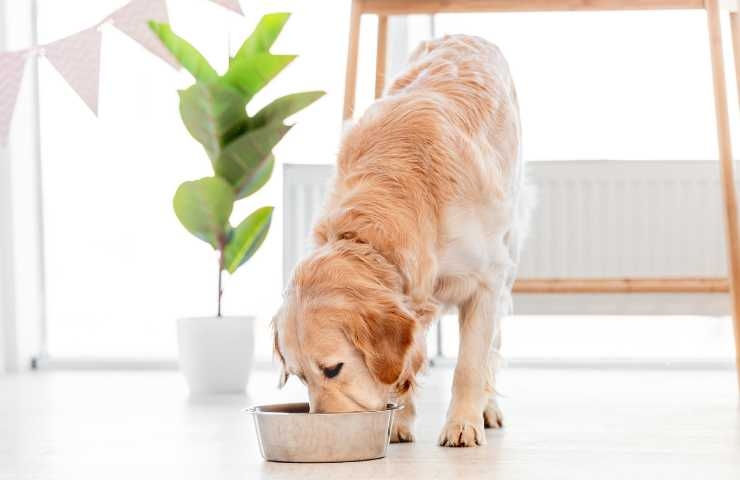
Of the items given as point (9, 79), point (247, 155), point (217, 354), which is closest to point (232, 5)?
point (247, 155)

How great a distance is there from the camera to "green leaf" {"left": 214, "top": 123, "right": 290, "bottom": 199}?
140 inches

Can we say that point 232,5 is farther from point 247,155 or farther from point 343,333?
point 343,333

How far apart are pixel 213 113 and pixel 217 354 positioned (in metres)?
0.76

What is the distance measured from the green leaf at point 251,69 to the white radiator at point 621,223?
92 centimetres

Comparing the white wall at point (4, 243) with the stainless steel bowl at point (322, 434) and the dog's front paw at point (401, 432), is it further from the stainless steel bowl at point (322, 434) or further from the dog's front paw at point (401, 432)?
the stainless steel bowl at point (322, 434)

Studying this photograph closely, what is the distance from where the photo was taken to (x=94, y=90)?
3283 mm

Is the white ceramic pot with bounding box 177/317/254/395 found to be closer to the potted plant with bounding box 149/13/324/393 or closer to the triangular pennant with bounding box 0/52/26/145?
the potted plant with bounding box 149/13/324/393

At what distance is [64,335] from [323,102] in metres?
1.53

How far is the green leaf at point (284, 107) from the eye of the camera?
3.57m

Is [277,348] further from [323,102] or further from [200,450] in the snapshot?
[323,102]

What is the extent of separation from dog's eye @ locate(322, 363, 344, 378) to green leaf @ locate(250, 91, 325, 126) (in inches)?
70.2

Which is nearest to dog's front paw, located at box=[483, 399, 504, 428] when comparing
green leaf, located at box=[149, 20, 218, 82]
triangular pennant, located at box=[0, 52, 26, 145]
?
green leaf, located at box=[149, 20, 218, 82]

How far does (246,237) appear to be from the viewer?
365 cm

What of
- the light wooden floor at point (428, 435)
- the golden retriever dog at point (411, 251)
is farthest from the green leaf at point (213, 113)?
the golden retriever dog at point (411, 251)
